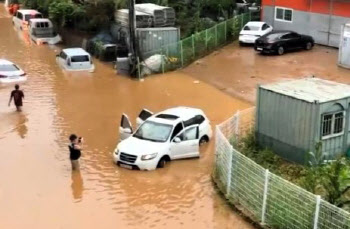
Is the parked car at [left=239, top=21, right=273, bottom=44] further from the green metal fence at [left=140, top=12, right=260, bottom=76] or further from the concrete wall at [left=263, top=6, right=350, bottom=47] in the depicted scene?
the concrete wall at [left=263, top=6, right=350, bottom=47]

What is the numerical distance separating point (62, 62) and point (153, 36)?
540 centimetres

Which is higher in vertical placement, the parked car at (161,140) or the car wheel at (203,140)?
the parked car at (161,140)

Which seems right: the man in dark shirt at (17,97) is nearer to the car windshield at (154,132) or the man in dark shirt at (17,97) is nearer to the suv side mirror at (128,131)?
the suv side mirror at (128,131)

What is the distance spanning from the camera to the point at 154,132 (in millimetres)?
18750

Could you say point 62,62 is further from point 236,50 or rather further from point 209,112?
point 209,112

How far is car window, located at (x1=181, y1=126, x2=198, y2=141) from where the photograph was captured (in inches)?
743

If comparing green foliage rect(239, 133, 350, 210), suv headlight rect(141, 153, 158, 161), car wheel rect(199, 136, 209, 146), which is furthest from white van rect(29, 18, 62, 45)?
green foliage rect(239, 133, 350, 210)

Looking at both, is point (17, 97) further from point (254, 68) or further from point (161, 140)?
point (254, 68)

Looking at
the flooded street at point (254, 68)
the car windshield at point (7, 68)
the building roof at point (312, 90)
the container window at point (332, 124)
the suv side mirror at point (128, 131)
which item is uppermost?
the building roof at point (312, 90)

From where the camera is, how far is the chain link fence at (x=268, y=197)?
12258mm

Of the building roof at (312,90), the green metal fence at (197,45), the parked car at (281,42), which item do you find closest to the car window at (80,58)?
the green metal fence at (197,45)

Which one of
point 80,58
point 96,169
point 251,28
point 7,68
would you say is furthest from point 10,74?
point 251,28

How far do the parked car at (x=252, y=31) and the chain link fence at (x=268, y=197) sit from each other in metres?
19.0

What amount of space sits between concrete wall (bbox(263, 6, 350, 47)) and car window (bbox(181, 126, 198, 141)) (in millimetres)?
17426
